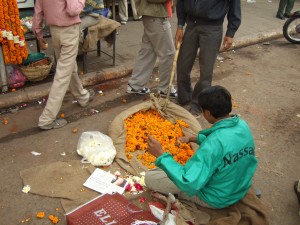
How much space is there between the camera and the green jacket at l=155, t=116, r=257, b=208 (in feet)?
8.30

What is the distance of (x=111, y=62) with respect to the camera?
638cm

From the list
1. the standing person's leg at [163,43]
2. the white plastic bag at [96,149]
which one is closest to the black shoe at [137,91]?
the standing person's leg at [163,43]

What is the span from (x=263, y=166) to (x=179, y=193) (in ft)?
4.58

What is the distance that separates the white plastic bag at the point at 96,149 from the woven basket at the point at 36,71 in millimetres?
1715

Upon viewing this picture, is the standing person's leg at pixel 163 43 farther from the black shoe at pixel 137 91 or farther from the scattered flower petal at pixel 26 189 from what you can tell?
A: the scattered flower petal at pixel 26 189

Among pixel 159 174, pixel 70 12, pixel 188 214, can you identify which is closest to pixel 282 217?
pixel 188 214

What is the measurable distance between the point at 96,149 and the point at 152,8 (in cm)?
212

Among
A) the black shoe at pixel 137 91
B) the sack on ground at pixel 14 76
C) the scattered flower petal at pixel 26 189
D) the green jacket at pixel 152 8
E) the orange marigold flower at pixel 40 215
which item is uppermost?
the green jacket at pixel 152 8

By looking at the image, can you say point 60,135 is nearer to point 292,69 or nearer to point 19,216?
point 19,216

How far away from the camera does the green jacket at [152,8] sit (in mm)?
4625

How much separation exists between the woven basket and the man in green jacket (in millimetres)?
3029

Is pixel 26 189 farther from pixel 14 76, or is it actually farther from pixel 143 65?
pixel 143 65

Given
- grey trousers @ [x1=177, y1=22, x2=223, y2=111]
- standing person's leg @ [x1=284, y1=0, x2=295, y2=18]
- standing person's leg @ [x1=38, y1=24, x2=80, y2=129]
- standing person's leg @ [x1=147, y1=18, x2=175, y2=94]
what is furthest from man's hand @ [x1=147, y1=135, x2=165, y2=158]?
standing person's leg @ [x1=284, y1=0, x2=295, y2=18]

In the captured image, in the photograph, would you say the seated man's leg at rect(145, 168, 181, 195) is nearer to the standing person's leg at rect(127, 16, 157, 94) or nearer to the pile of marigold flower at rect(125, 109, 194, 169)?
the pile of marigold flower at rect(125, 109, 194, 169)
